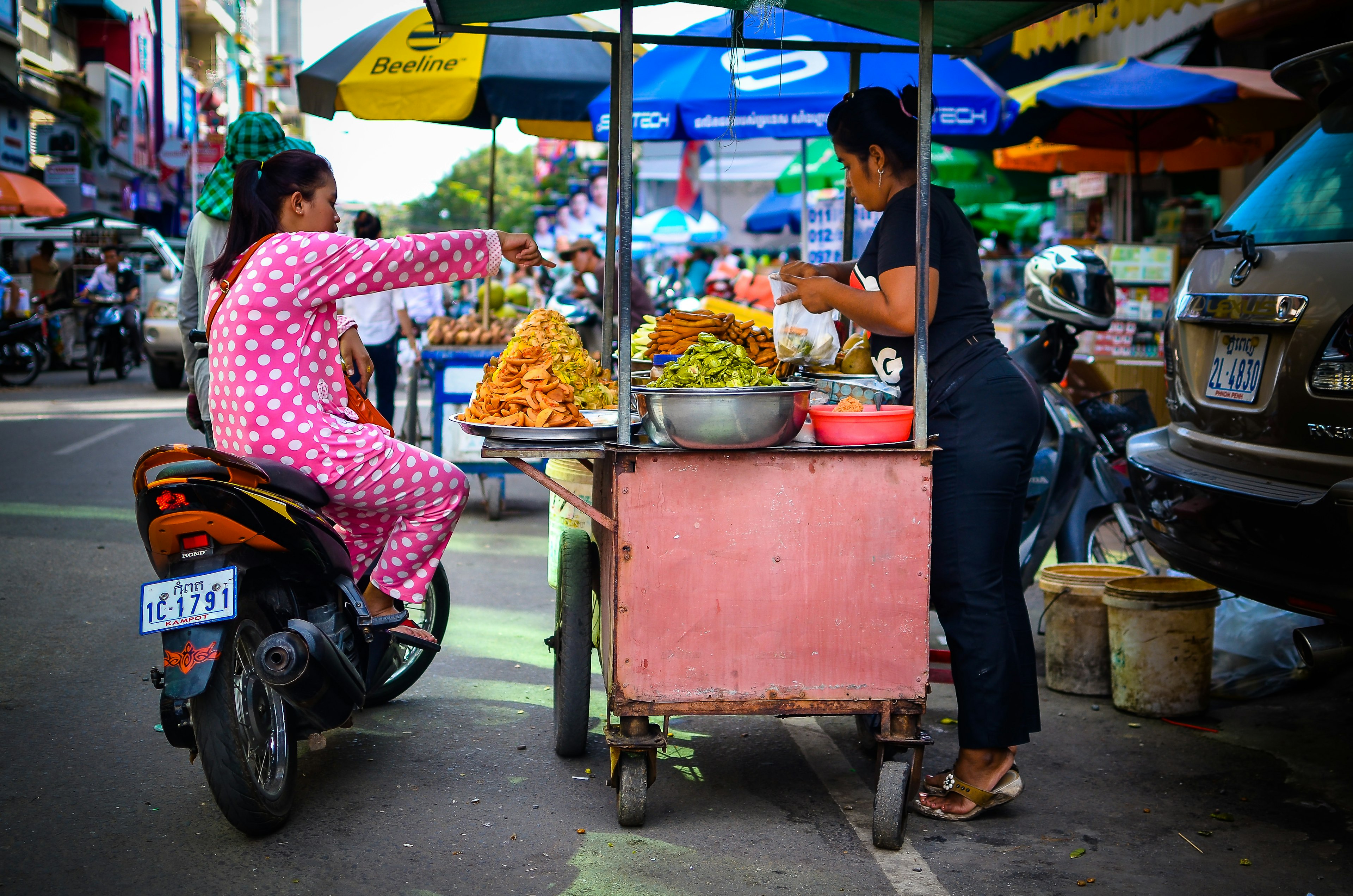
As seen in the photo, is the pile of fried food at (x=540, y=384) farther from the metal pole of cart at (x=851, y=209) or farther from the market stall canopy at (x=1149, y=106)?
the market stall canopy at (x=1149, y=106)

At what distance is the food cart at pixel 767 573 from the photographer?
3232mm

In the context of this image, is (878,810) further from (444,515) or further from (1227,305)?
(1227,305)

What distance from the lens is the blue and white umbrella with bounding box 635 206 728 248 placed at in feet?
Result: 79.7

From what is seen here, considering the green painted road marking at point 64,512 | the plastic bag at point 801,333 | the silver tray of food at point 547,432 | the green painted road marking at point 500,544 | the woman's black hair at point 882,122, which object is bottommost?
the green painted road marking at point 500,544

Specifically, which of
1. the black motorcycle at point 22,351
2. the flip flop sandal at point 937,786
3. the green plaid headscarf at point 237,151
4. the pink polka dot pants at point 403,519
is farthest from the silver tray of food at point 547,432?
the black motorcycle at point 22,351

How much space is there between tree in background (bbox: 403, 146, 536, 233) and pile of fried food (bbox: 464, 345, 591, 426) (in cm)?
6517

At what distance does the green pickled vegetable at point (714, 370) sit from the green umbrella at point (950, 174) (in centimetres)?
948

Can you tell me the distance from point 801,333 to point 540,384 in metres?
1.00

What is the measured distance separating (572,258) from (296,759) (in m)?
9.27

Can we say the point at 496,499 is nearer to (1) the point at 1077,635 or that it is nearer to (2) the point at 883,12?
(1) the point at 1077,635

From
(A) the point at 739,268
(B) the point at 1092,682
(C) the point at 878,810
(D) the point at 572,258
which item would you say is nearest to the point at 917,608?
(C) the point at 878,810

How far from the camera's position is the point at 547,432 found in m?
3.27

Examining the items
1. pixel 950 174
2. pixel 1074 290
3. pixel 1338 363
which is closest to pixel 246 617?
pixel 1338 363

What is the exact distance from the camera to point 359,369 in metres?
4.60
